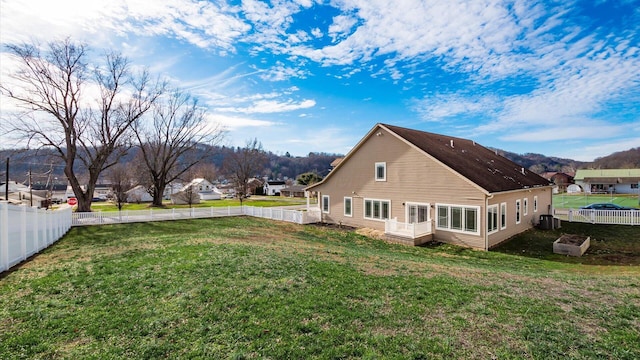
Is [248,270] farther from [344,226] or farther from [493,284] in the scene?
[344,226]

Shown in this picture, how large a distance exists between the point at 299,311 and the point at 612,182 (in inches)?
3011

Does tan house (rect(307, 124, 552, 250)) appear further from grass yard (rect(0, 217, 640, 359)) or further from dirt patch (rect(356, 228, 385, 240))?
grass yard (rect(0, 217, 640, 359))

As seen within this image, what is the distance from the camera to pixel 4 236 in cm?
869

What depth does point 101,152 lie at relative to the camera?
29453mm

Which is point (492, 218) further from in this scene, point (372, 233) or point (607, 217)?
point (607, 217)

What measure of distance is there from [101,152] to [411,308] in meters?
32.8

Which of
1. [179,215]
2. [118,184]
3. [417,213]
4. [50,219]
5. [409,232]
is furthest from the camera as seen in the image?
[118,184]

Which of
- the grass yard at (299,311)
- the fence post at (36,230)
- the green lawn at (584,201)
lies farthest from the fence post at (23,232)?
the green lawn at (584,201)

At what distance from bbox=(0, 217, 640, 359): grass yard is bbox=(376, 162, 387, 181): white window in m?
10.3

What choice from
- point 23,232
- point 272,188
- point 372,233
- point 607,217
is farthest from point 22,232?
point 272,188

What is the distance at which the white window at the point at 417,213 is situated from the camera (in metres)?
17.9

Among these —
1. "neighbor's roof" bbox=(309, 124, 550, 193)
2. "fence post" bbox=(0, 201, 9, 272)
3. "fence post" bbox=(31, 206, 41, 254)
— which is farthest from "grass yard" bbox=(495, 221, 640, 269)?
"fence post" bbox=(31, 206, 41, 254)

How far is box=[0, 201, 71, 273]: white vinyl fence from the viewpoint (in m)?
8.64

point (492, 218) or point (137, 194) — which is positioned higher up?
point (492, 218)
